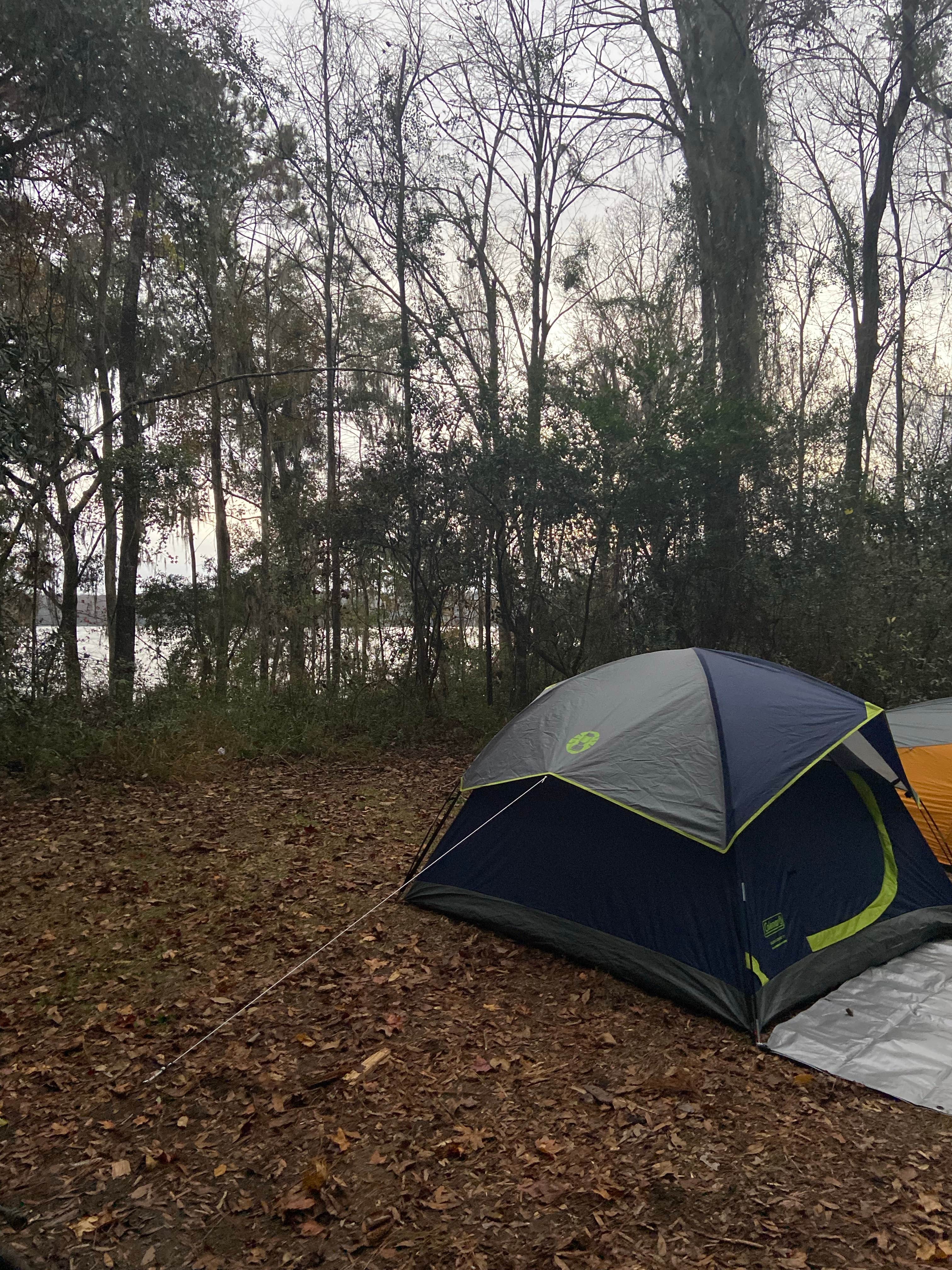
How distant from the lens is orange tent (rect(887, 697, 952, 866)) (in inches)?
200

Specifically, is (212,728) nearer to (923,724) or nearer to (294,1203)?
(294,1203)

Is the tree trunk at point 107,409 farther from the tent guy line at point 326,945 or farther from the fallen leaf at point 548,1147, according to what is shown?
the fallen leaf at point 548,1147

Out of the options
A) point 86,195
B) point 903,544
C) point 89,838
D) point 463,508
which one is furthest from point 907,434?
point 89,838

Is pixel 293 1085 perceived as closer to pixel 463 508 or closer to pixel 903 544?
pixel 463 508

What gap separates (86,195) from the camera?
785 centimetres

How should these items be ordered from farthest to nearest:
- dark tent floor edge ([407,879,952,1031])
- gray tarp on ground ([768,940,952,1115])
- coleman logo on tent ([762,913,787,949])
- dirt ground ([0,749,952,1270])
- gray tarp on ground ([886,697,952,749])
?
gray tarp on ground ([886,697,952,749]), coleman logo on tent ([762,913,787,949]), dark tent floor edge ([407,879,952,1031]), gray tarp on ground ([768,940,952,1115]), dirt ground ([0,749,952,1270])

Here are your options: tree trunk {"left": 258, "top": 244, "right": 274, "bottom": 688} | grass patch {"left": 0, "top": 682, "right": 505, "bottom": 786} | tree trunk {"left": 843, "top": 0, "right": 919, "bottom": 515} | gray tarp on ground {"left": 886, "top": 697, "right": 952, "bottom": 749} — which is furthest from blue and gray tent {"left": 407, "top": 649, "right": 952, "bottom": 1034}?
tree trunk {"left": 258, "top": 244, "right": 274, "bottom": 688}

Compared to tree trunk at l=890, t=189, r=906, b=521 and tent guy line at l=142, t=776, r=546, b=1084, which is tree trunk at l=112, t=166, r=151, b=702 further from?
tree trunk at l=890, t=189, r=906, b=521

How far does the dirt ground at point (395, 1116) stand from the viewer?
231 centimetres

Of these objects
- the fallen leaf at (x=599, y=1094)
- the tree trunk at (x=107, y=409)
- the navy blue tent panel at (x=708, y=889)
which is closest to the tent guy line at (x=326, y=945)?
the navy blue tent panel at (x=708, y=889)

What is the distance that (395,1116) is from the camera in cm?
288

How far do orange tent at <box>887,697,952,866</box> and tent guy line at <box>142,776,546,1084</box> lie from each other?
2.61 meters

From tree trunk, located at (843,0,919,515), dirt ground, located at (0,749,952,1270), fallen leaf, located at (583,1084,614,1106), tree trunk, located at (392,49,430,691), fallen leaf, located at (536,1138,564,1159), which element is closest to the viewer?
dirt ground, located at (0,749,952,1270)

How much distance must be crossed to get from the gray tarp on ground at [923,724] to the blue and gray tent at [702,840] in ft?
3.30
